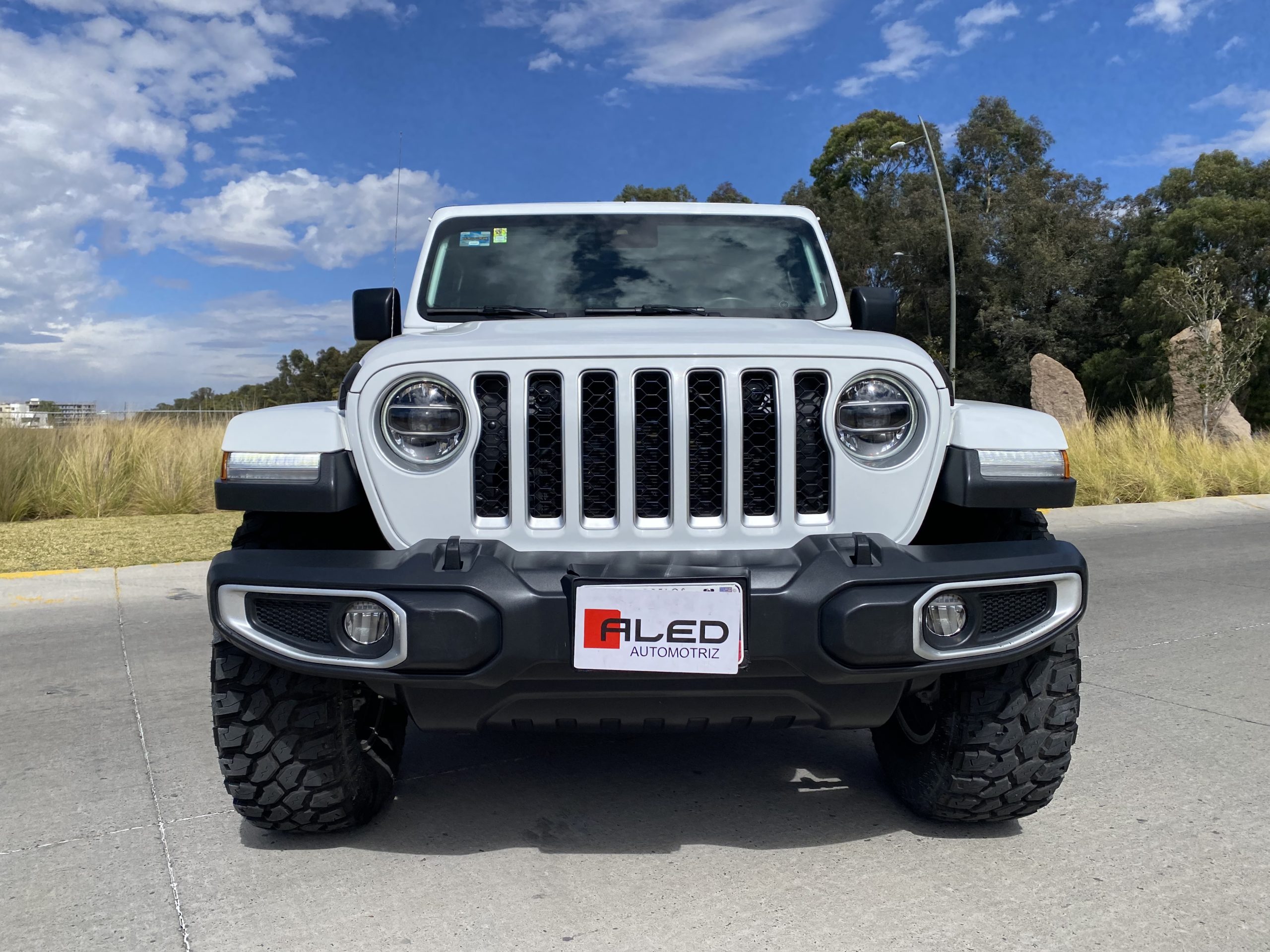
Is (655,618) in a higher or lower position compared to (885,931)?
higher

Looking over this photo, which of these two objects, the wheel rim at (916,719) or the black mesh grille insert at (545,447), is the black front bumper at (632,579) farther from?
the wheel rim at (916,719)

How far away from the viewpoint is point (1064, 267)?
36438mm

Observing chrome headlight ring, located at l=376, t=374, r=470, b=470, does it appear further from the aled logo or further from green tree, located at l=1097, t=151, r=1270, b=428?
green tree, located at l=1097, t=151, r=1270, b=428

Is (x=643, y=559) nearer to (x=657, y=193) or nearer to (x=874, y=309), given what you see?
(x=874, y=309)

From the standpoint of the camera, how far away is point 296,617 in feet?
7.93

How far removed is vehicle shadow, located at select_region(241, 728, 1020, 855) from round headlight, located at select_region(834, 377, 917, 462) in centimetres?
110

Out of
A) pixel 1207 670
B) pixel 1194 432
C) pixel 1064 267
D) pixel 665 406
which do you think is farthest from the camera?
pixel 1064 267

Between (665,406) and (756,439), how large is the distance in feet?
0.78

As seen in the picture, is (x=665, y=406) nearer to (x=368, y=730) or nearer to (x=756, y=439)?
(x=756, y=439)

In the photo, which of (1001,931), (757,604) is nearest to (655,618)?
(757,604)

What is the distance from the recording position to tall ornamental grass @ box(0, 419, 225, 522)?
10211mm

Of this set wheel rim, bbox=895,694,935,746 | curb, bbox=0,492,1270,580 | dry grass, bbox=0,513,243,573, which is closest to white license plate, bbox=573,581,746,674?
wheel rim, bbox=895,694,935,746

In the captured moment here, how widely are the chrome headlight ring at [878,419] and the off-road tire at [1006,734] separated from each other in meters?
0.60

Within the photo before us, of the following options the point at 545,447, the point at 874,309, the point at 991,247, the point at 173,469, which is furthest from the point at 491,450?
the point at 991,247
